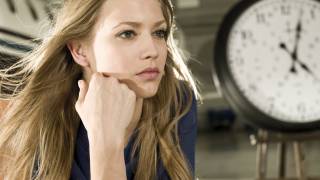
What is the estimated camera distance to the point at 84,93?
121 centimetres

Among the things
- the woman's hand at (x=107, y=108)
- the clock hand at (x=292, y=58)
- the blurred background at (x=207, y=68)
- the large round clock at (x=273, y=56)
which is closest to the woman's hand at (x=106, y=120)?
the woman's hand at (x=107, y=108)

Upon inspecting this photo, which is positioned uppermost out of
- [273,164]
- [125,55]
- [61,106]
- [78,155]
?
[125,55]

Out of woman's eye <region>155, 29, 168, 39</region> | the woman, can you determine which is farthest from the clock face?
woman's eye <region>155, 29, 168, 39</region>

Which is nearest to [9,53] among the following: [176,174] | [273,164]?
[176,174]

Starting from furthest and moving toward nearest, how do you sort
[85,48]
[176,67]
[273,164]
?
[273,164], [176,67], [85,48]

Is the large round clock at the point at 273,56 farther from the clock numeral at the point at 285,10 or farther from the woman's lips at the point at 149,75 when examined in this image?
the woman's lips at the point at 149,75

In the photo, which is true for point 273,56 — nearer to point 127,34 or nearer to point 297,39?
point 297,39

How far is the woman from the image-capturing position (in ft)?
3.70

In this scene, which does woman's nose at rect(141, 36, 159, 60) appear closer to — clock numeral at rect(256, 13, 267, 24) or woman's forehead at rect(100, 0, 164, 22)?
woman's forehead at rect(100, 0, 164, 22)

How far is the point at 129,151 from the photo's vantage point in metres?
1.27

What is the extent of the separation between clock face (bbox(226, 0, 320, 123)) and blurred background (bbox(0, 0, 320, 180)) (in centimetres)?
12

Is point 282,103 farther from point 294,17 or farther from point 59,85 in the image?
point 59,85

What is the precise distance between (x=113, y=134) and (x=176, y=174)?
19 centimetres

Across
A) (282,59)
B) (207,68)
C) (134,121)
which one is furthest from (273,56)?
(207,68)
